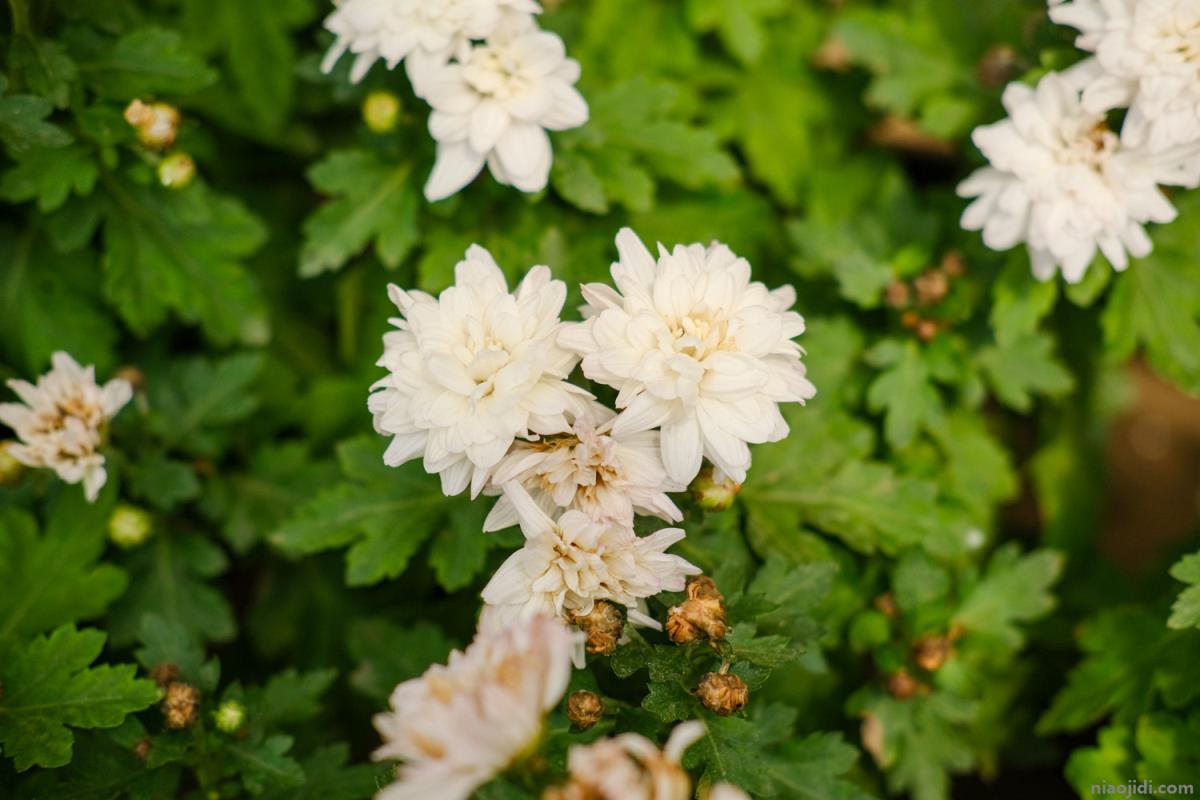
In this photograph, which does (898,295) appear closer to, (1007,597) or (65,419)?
(1007,597)

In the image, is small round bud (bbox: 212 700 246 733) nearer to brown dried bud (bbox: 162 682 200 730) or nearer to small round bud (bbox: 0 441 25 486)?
brown dried bud (bbox: 162 682 200 730)

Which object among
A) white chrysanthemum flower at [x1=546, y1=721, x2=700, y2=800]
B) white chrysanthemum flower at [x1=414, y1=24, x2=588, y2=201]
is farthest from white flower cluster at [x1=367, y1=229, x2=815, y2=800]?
white chrysanthemum flower at [x1=414, y1=24, x2=588, y2=201]

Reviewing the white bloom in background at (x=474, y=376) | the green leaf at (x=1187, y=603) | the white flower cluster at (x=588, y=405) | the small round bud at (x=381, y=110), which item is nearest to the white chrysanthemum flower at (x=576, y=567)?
the white flower cluster at (x=588, y=405)

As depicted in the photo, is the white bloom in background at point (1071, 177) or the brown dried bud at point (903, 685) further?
the brown dried bud at point (903, 685)

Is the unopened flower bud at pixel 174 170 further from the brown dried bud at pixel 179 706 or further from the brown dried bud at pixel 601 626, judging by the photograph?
the brown dried bud at pixel 601 626

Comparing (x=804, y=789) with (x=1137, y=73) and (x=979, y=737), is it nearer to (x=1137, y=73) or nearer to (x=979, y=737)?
(x=979, y=737)

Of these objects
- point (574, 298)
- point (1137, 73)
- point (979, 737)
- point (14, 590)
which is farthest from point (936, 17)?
point (14, 590)
